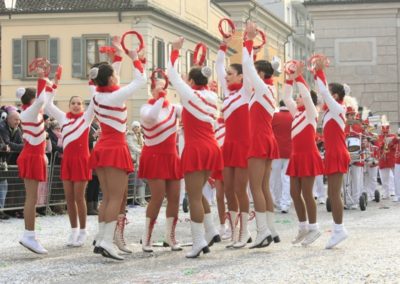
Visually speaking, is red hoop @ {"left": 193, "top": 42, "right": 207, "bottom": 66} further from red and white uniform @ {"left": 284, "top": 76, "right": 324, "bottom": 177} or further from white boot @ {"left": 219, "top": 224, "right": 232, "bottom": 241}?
white boot @ {"left": 219, "top": 224, "right": 232, "bottom": 241}

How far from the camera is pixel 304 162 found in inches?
459

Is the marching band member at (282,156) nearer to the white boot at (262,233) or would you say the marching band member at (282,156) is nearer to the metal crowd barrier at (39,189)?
the metal crowd barrier at (39,189)

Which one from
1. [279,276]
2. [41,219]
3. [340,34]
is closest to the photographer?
[279,276]

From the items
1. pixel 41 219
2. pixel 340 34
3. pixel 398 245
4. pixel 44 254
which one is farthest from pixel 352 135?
pixel 340 34

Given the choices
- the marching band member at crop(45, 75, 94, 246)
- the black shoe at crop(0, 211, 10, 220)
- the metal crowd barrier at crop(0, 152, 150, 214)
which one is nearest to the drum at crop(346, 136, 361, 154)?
the metal crowd barrier at crop(0, 152, 150, 214)

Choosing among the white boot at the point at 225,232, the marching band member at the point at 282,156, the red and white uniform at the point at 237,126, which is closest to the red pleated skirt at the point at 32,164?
the red and white uniform at the point at 237,126

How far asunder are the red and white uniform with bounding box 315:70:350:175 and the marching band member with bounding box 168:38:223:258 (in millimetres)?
1496

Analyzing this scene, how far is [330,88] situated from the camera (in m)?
11.8

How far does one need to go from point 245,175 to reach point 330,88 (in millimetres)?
1533

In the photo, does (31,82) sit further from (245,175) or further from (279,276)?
(279,276)

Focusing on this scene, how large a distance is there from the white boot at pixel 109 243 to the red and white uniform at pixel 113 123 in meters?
0.64

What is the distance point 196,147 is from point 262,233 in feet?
4.44

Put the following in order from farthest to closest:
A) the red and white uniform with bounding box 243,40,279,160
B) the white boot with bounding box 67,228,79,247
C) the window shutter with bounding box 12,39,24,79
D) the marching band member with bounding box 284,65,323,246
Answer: the window shutter with bounding box 12,39,24,79
the white boot with bounding box 67,228,79,247
the marching band member with bounding box 284,65,323,246
the red and white uniform with bounding box 243,40,279,160

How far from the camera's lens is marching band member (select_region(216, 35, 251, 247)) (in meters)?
11.4
